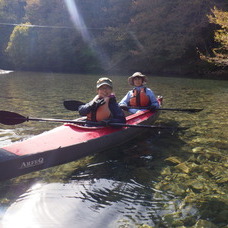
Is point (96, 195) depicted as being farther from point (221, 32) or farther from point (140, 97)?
point (221, 32)

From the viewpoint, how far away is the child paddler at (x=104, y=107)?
553cm

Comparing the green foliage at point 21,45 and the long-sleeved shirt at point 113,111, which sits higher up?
the green foliage at point 21,45

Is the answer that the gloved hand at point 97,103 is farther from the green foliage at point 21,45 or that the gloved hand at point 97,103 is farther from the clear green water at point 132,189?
the green foliage at point 21,45

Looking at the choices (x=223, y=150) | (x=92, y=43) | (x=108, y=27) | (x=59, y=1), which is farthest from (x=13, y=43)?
(x=223, y=150)

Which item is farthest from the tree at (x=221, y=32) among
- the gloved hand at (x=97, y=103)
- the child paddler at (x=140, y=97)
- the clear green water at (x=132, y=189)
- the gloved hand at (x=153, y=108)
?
the gloved hand at (x=97, y=103)

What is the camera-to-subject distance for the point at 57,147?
4.32 meters

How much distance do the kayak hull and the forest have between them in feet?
52.6

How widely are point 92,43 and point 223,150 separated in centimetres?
3182

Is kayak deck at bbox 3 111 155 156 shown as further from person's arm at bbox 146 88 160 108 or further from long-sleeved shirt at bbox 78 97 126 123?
person's arm at bbox 146 88 160 108

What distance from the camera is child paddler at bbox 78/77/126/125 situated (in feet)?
18.1

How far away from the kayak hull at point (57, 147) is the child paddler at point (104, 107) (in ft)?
0.88

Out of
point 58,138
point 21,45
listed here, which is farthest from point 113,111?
point 21,45

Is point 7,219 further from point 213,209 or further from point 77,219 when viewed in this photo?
point 213,209

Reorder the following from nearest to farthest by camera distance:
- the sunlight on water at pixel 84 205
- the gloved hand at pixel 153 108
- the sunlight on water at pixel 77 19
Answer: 1. the sunlight on water at pixel 84 205
2. the gloved hand at pixel 153 108
3. the sunlight on water at pixel 77 19
